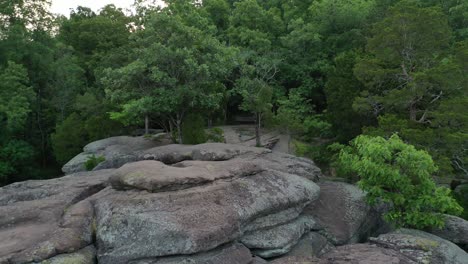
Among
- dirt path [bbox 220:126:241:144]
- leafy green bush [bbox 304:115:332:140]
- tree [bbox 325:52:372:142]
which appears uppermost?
tree [bbox 325:52:372:142]

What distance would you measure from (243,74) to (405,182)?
64.8 ft

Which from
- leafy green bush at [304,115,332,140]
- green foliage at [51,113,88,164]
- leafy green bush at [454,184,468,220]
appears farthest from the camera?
green foliage at [51,113,88,164]

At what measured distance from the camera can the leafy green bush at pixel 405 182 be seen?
1118cm

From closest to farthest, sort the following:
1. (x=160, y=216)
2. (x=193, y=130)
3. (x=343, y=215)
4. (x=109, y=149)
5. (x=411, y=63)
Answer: (x=160, y=216) < (x=343, y=215) < (x=411, y=63) < (x=193, y=130) < (x=109, y=149)

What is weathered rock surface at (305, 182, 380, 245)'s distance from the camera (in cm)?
1285

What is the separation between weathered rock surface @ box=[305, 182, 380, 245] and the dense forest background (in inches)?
130

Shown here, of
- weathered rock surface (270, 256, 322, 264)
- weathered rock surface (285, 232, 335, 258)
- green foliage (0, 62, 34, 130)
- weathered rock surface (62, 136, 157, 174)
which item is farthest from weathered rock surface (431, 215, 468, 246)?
green foliage (0, 62, 34, 130)

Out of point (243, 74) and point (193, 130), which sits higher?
point (243, 74)

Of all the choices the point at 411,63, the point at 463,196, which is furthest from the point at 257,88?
the point at 463,196

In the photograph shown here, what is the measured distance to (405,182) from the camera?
11.3m

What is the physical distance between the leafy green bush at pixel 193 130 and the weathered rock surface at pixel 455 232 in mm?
12949

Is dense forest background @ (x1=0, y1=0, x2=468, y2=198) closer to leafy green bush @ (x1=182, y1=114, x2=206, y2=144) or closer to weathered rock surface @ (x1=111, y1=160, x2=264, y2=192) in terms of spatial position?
leafy green bush @ (x1=182, y1=114, x2=206, y2=144)

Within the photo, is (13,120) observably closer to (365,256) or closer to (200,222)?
(200,222)

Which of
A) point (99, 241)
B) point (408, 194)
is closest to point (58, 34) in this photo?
point (99, 241)
